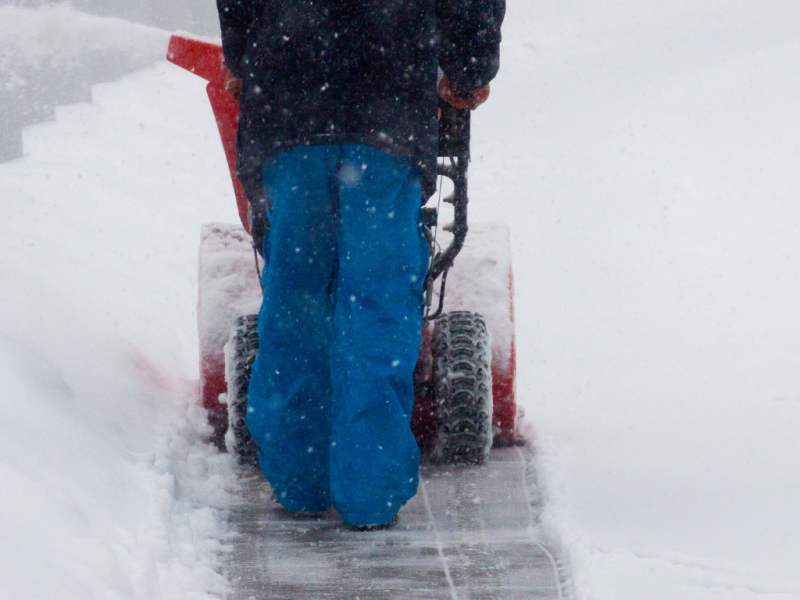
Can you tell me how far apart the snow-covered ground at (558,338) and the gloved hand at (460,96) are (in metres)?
1.05

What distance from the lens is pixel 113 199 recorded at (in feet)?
22.8

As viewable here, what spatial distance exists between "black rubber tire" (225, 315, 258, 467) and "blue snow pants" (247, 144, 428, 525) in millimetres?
267

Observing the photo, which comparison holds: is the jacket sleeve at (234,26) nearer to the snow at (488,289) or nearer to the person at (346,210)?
the person at (346,210)

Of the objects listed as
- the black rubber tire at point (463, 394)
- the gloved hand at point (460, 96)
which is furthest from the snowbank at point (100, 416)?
the gloved hand at point (460, 96)

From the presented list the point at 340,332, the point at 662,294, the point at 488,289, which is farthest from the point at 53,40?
the point at 340,332

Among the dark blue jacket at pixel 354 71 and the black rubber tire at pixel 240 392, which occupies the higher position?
the dark blue jacket at pixel 354 71

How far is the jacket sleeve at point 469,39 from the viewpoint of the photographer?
2238 mm

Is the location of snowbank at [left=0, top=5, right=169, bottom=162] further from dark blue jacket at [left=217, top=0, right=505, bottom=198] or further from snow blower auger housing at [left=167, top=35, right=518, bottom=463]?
dark blue jacket at [left=217, top=0, right=505, bottom=198]

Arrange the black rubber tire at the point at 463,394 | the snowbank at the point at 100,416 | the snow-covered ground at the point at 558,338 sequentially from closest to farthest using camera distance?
the snowbank at the point at 100,416 → the snow-covered ground at the point at 558,338 → the black rubber tire at the point at 463,394

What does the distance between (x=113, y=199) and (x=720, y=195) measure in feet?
16.8

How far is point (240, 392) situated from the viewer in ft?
8.71

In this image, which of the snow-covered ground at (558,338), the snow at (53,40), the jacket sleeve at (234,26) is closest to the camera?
the snow-covered ground at (558,338)

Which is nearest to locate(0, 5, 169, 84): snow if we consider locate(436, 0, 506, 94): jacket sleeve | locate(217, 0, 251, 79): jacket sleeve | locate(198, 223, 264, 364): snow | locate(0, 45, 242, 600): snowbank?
locate(0, 45, 242, 600): snowbank

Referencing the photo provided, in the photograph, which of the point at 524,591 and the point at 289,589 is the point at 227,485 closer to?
the point at 289,589
